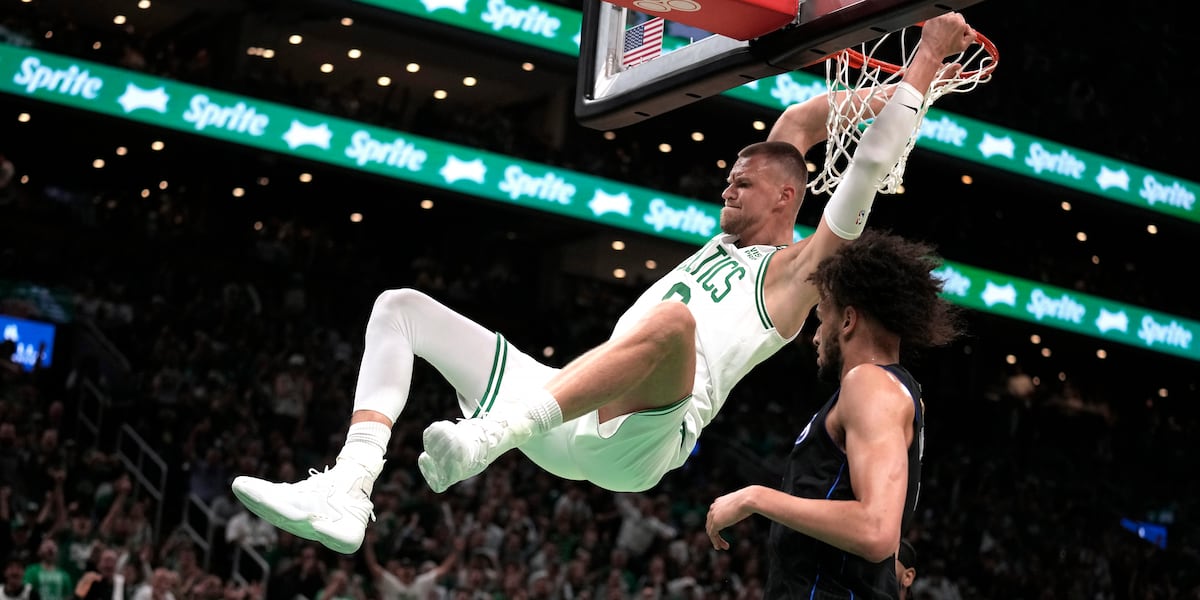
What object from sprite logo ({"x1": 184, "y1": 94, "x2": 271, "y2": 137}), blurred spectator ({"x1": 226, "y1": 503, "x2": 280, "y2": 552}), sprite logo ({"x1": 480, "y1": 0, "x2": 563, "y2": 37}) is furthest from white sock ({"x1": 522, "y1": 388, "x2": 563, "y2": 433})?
sprite logo ({"x1": 480, "y1": 0, "x2": 563, "y2": 37})

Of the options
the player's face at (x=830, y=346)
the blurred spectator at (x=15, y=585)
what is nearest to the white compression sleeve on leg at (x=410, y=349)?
the player's face at (x=830, y=346)

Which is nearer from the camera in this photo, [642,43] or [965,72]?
[965,72]

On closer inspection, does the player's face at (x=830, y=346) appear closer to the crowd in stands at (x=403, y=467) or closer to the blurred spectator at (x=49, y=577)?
the crowd in stands at (x=403, y=467)

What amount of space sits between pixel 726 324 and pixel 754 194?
583 mm

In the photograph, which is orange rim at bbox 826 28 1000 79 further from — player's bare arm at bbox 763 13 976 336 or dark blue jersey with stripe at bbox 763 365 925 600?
dark blue jersey with stripe at bbox 763 365 925 600

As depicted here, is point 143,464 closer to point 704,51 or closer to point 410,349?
point 410,349

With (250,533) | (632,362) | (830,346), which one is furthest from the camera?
(250,533)

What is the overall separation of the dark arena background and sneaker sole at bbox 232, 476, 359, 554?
6.44 m

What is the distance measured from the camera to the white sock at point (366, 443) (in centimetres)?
455

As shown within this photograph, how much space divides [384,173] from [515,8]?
2796 millimetres

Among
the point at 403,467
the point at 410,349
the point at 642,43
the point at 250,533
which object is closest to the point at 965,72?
the point at 642,43

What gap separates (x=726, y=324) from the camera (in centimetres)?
521

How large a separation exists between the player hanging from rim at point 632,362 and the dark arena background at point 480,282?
6.22 metres

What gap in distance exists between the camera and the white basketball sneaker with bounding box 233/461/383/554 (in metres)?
4.16
